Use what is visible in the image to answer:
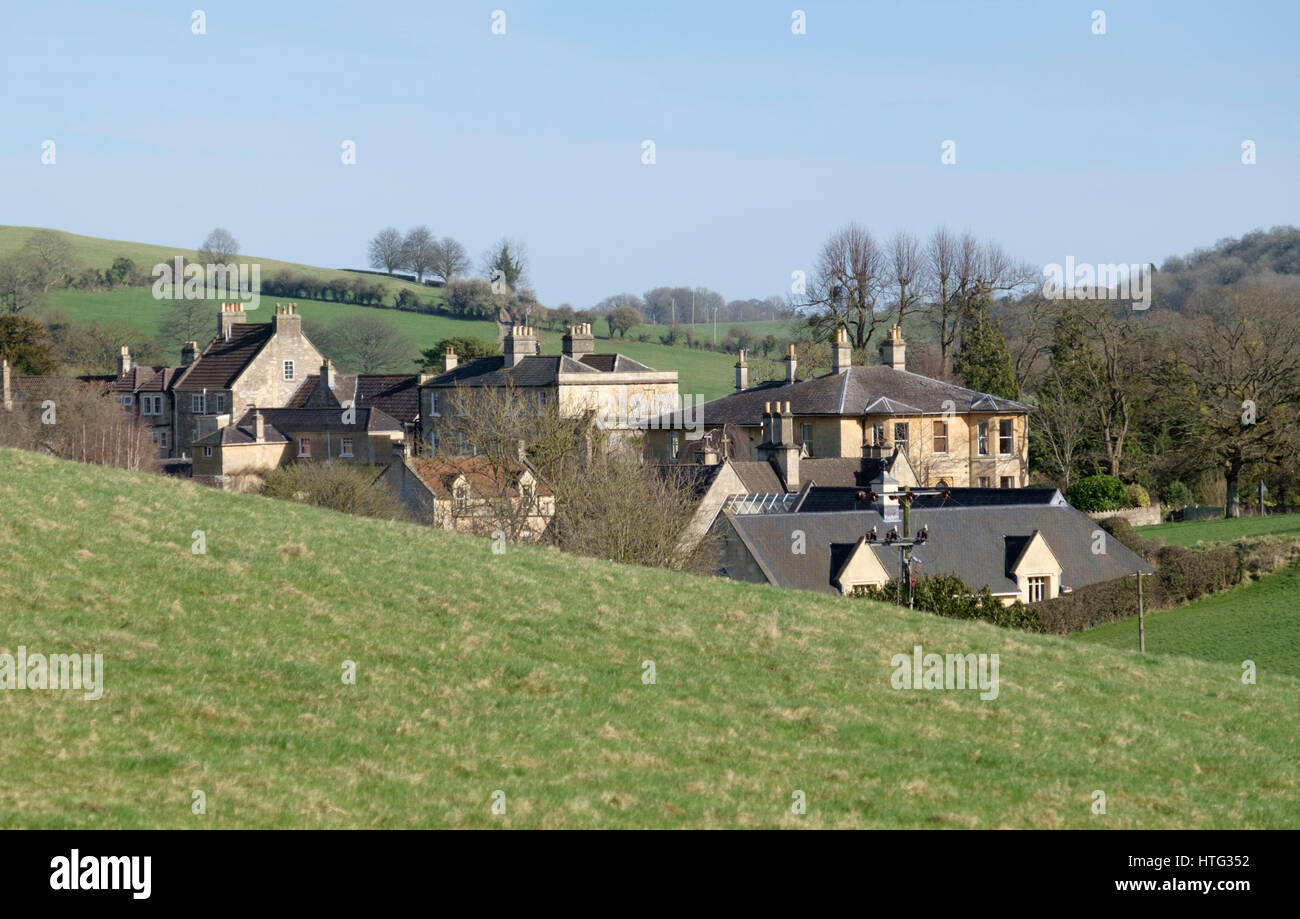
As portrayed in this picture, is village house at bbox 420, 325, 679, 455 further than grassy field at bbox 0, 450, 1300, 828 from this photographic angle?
Yes

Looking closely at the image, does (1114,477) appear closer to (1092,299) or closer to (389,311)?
(1092,299)

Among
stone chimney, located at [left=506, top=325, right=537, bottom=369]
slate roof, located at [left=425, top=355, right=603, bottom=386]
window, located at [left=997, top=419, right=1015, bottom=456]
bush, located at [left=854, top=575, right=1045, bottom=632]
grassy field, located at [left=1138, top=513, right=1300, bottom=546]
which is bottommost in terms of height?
grassy field, located at [left=1138, top=513, right=1300, bottom=546]

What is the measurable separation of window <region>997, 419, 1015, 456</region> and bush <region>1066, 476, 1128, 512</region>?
19.1 ft

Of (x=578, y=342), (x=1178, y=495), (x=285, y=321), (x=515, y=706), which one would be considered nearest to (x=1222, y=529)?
(x=1178, y=495)

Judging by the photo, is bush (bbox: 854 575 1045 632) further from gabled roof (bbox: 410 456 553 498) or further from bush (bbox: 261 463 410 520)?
bush (bbox: 261 463 410 520)

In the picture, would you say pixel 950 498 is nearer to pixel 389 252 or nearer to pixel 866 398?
pixel 866 398

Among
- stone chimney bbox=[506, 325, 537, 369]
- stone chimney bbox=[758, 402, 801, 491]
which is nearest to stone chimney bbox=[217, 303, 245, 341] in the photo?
stone chimney bbox=[506, 325, 537, 369]

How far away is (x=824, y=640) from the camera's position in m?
19.9

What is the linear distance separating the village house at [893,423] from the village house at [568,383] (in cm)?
643

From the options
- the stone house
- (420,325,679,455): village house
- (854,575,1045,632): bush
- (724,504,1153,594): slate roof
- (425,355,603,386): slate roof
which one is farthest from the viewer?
(425,355,603,386): slate roof

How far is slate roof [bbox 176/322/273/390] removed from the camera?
9619 cm
